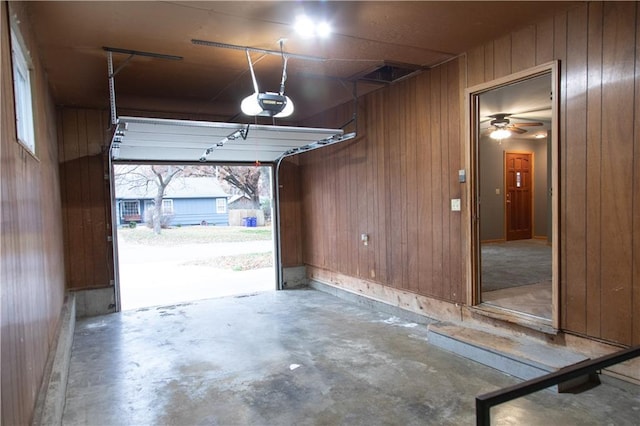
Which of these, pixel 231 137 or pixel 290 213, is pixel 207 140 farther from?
pixel 290 213

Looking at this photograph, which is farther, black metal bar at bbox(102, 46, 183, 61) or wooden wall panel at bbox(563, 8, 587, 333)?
black metal bar at bbox(102, 46, 183, 61)

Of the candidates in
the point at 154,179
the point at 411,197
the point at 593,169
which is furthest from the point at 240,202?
the point at 593,169

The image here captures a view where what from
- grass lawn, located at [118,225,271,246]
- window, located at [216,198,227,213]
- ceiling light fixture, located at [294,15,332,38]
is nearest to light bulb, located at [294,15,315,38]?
ceiling light fixture, located at [294,15,332,38]

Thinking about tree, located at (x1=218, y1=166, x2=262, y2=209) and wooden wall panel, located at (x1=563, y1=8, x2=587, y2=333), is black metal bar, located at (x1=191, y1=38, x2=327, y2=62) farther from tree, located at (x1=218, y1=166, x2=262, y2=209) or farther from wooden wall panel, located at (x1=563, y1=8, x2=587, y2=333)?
tree, located at (x1=218, y1=166, x2=262, y2=209)

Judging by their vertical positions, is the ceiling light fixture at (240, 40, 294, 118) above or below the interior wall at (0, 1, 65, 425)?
above

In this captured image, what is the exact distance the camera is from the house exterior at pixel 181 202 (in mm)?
15031

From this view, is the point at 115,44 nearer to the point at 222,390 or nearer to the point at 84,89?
the point at 84,89

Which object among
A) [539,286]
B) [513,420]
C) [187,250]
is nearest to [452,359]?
[513,420]

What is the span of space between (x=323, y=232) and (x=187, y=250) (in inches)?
303

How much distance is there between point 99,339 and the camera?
4355mm

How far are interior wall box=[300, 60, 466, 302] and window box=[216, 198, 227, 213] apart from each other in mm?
11962

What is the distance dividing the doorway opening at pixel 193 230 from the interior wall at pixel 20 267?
4.08 meters

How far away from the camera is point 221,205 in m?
17.7

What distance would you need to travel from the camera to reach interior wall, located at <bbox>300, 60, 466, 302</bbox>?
413cm
